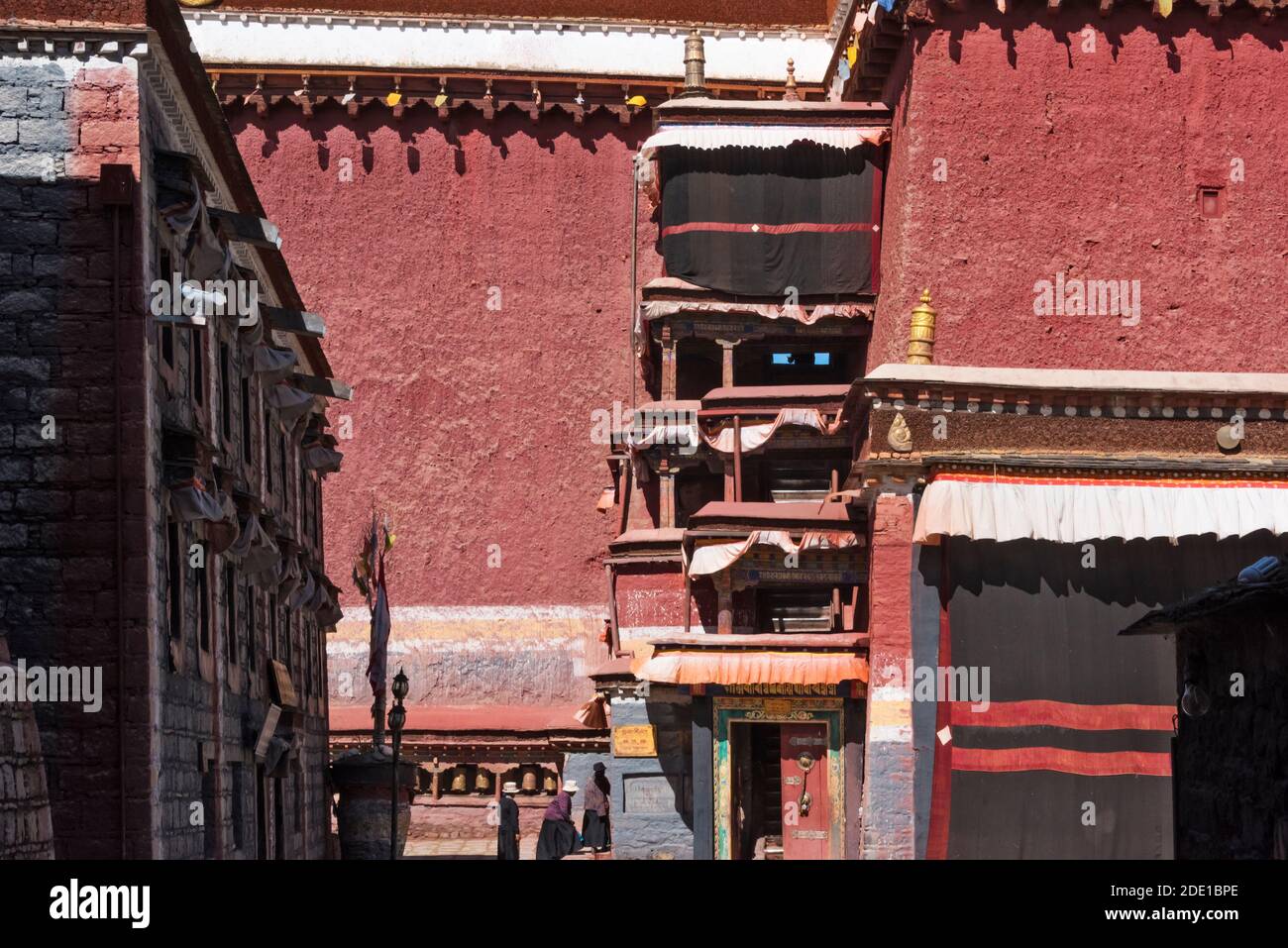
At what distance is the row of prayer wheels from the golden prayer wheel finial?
504 inches

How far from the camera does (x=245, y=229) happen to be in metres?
23.6

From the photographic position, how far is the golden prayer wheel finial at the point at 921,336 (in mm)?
29938

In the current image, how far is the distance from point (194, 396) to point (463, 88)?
76.4 ft

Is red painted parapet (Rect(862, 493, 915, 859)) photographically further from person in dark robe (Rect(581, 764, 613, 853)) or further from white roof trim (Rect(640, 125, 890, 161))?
white roof trim (Rect(640, 125, 890, 161))

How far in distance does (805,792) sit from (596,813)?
124 inches

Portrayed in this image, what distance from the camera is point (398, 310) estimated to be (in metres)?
43.8

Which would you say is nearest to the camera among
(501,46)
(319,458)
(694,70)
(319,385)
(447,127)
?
(319,385)

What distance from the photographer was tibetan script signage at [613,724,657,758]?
32219mm

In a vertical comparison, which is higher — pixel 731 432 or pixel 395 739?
pixel 731 432

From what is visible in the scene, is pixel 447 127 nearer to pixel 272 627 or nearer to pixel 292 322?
pixel 292 322

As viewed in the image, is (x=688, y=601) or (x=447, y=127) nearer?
(x=688, y=601)

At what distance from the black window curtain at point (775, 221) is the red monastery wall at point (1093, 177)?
305cm

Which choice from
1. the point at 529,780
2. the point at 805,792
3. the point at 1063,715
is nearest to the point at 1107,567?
the point at 1063,715
